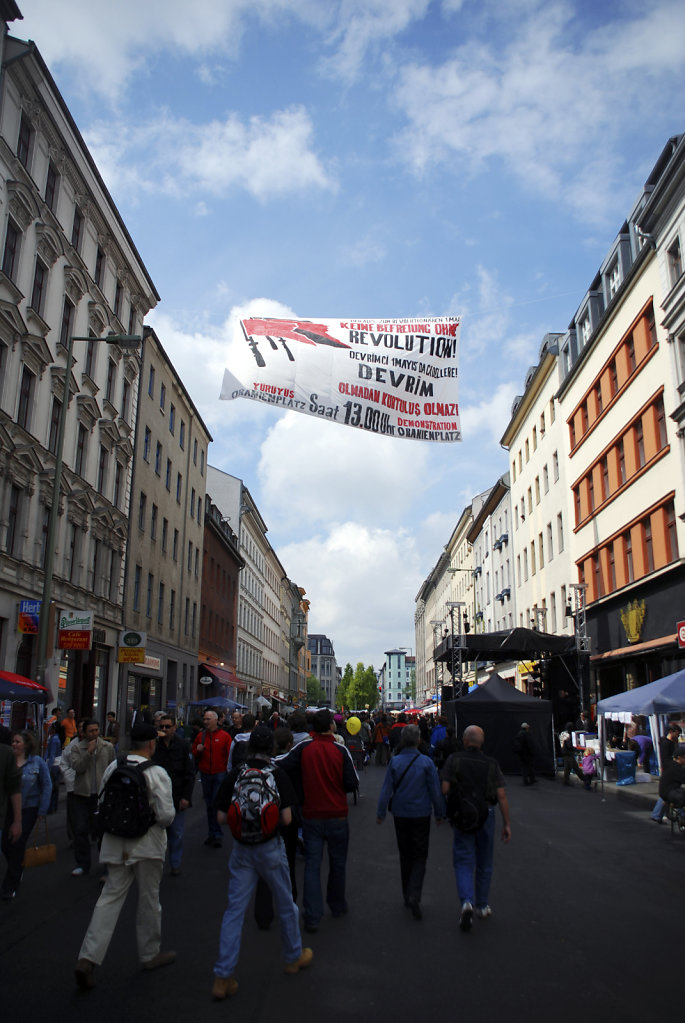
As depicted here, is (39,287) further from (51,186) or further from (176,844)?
(176,844)

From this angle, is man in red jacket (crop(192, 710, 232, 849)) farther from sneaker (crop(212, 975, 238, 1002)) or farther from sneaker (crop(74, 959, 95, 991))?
sneaker (crop(212, 975, 238, 1002))

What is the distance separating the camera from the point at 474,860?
24.5ft

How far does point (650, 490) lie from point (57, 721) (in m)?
18.0

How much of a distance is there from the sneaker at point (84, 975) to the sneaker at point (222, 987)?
2.64 ft

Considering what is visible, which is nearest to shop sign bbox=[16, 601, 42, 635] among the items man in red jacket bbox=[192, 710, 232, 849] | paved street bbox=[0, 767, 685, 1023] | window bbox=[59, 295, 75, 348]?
window bbox=[59, 295, 75, 348]

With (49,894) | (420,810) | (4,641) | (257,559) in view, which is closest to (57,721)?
(4,641)

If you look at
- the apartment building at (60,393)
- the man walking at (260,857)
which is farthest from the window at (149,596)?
the man walking at (260,857)

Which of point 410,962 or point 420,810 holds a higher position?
point 420,810

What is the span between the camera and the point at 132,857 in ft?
19.1

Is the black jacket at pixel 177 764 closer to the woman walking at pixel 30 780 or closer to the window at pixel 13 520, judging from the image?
the woman walking at pixel 30 780

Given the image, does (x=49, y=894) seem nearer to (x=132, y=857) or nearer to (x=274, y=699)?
(x=132, y=857)

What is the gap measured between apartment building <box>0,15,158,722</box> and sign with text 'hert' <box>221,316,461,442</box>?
998 centimetres

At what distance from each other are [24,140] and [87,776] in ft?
60.6

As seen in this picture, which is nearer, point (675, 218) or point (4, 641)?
point (4, 641)
